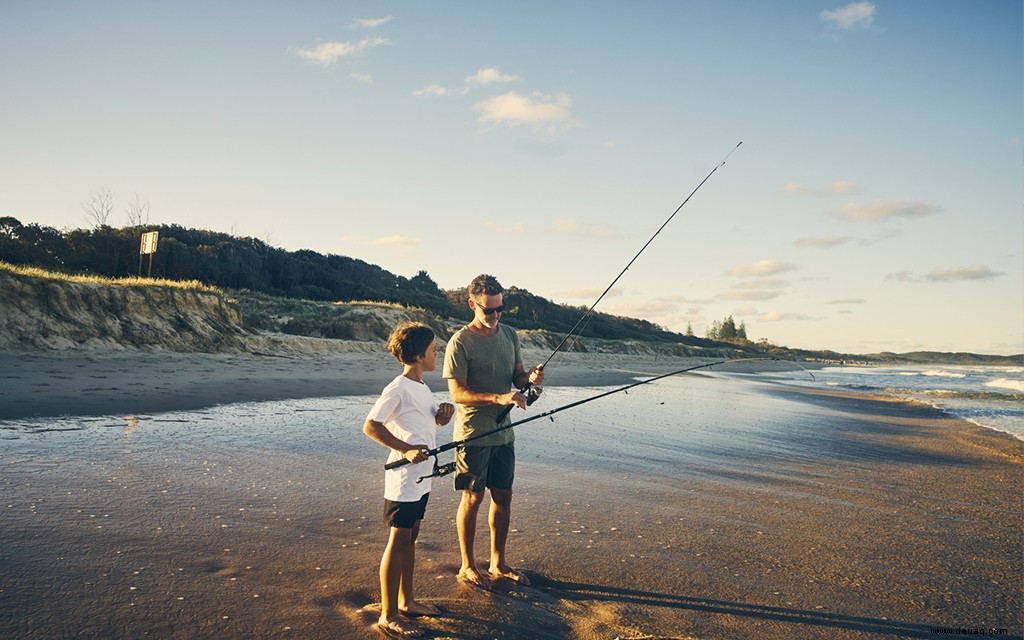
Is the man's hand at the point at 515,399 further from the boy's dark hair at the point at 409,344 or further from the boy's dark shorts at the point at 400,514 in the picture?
the boy's dark shorts at the point at 400,514

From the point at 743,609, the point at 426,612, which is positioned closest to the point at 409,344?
the point at 426,612

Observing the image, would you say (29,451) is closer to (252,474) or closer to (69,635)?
(252,474)

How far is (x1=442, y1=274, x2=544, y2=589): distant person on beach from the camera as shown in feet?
12.5

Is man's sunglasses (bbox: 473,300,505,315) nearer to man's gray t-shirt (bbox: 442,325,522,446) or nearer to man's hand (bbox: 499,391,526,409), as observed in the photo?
man's gray t-shirt (bbox: 442,325,522,446)

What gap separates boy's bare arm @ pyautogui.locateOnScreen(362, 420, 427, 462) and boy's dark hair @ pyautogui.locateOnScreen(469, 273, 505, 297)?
3.91ft

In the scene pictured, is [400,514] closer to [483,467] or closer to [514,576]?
[483,467]

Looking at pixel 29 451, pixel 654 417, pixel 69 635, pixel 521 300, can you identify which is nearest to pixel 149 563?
pixel 69 635

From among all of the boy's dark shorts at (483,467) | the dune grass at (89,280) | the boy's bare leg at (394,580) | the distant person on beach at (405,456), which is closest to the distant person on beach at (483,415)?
the boy's dark shorts at (483,467)

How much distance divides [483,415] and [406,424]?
79cm

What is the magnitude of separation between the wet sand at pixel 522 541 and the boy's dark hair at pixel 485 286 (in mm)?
1811

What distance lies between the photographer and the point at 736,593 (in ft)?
12.1

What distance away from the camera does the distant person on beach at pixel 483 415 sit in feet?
12.5

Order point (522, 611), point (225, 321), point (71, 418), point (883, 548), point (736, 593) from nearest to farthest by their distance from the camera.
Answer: point (522, 611) → point (736, 593) → point (883, 548) → point (71, 418) → point (225, 321)

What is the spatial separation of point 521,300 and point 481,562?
54.7 meters
